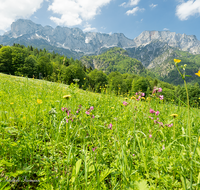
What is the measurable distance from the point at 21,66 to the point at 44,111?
155 ft

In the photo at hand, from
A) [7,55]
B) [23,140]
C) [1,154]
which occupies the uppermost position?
[7,55]

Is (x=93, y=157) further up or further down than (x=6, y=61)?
further down

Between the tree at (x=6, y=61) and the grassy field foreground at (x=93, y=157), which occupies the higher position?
the tree at (x=6, y=61)

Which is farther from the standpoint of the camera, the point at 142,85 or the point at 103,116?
the point at 142,85

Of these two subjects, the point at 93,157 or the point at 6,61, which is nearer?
the point at 93,157

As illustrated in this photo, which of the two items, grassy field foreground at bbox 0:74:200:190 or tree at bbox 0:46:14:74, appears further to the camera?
tree at bbox 0:46:14:74

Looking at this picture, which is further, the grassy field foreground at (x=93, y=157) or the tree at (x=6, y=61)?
the tree at (x=6, y=61)

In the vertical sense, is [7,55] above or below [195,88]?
above

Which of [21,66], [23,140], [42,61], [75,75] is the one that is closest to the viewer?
[23,140]

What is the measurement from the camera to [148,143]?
181 cm

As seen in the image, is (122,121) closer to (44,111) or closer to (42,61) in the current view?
(44,111)

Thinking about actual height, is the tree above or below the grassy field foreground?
above

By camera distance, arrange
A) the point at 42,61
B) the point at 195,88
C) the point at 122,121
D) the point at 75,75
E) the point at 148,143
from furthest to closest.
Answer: the point at 42,61
the point at 75,75
the point at 195,88
the point at 122,121
the point at 148,143

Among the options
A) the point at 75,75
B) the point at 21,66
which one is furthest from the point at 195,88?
the point at 21,66
